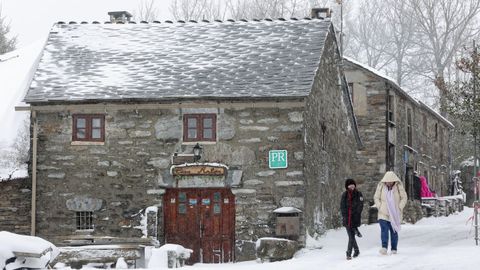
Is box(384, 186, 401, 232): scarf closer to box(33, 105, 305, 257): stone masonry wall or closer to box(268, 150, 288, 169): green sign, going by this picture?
box(33, 105, 305, 257): stone masonry wall

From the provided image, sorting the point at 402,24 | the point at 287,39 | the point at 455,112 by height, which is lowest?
the point at 455,112

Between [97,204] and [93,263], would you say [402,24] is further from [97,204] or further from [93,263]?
[93,263]

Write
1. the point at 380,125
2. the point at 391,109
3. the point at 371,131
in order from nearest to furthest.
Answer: the point at 380,125, the point at 371,131, the point at 391,109

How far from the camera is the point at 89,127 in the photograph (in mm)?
22750

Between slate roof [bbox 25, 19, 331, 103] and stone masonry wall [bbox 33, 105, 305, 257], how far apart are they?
0.53 meters

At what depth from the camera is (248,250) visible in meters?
21.8

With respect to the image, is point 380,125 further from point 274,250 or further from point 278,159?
point 274,250

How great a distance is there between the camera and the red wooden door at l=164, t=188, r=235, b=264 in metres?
22.1

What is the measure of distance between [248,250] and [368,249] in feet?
10.3

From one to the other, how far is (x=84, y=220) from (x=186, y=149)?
120 inches

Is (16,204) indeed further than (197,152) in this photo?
Yes

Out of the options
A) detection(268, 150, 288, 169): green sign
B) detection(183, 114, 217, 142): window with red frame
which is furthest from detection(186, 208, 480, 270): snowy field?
detection(183, 114, 217, 142): window with red frame

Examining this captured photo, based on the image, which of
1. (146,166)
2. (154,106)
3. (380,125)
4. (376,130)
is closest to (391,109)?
(380,125)

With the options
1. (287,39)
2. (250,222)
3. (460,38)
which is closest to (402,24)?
(460,38)
